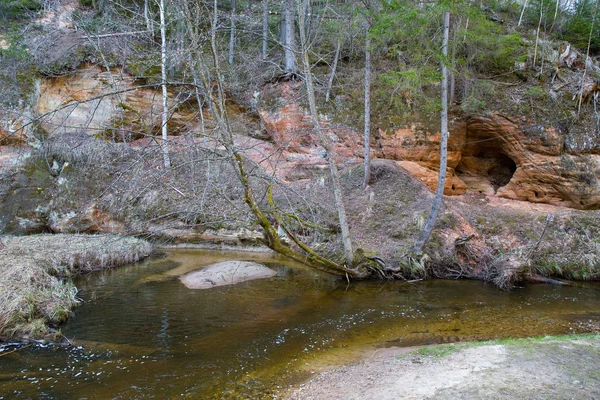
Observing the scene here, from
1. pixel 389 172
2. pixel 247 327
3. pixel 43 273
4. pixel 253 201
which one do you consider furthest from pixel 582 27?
pixel 43 273

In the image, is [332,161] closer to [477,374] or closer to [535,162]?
[477,374]

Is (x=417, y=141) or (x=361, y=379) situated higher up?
(x=417, y=141)

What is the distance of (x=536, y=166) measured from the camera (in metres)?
13.9

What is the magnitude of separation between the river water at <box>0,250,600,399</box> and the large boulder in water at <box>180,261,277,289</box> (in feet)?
1.35

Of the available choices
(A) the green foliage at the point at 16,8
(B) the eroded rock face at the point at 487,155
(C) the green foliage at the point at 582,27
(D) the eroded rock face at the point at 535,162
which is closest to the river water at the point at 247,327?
(D) the eroded rock face at the point at 535,162

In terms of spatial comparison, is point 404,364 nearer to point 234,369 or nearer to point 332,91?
point 234,369

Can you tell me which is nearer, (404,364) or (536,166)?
(404,364)

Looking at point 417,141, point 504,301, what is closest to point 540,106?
point 417,141

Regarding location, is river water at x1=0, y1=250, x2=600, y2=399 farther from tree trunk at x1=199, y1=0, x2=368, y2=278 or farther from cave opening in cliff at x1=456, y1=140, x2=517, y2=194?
cave opening in cliff at x1=456, y1=140, x2=517, y2=194

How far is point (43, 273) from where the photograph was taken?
8055 mm

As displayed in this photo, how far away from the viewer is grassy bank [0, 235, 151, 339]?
253 inches

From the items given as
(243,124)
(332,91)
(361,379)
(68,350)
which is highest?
(332,91)

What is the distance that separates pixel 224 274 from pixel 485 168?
12.4 metres

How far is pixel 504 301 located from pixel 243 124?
13.5 m
